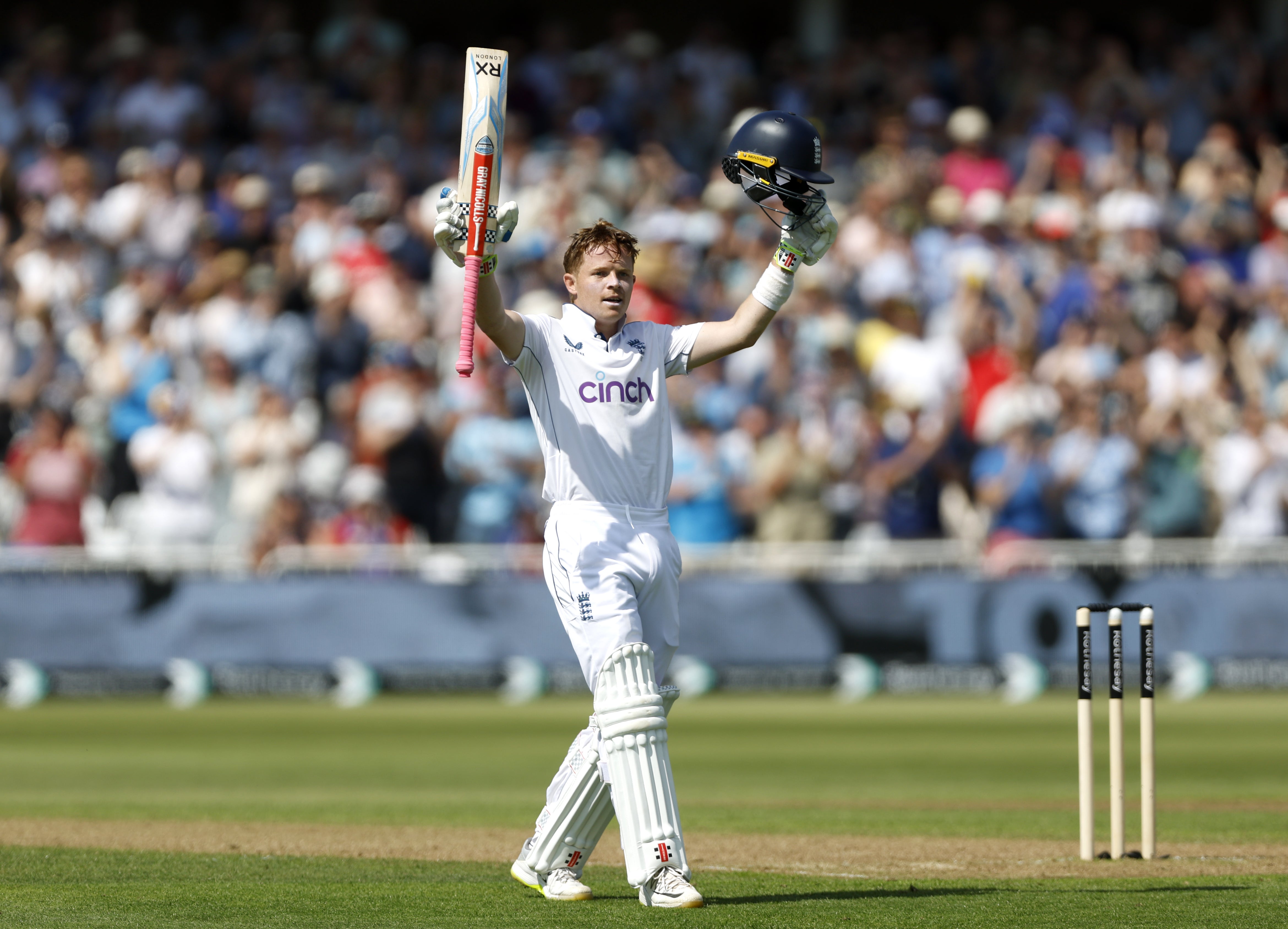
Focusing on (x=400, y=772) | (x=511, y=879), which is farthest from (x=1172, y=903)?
(x=400, y=772)

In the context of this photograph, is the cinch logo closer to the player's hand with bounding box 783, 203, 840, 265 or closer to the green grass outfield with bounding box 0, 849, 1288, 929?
the player's hand with bounding box 783, 203, 840, 265

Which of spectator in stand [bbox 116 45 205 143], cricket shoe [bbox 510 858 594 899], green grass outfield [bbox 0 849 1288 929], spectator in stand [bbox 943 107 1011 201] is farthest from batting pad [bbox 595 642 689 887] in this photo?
spectator in stand [bbox 116 45 205 143]

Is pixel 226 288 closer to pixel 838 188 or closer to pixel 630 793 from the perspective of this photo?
pixel 838 188

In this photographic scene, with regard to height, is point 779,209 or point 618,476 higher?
point 779,209

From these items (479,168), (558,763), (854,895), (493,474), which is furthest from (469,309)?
(493,474)

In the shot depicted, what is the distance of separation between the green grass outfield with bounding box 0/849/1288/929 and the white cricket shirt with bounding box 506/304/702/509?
148cm

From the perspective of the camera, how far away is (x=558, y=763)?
44.0 ft

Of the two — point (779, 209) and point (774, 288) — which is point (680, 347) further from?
point (779, 209)

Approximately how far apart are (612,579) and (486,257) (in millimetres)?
1213

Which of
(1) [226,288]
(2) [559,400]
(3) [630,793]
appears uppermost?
(1) [226,288]

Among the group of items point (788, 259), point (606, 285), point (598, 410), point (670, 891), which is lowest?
point (670, 891)

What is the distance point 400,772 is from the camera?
13.1 m

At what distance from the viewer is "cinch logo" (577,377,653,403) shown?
727 centimetres

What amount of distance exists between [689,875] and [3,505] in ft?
45.4
